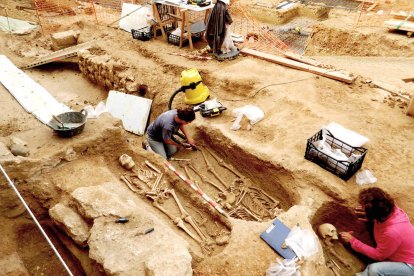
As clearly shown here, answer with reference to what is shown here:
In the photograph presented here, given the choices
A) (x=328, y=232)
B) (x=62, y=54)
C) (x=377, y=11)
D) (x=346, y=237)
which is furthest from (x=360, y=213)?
(x=377, y=11)

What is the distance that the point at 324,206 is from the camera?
16.8ft

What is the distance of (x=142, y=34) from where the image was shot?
1050 cm

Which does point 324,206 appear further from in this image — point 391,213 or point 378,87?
point 378,87

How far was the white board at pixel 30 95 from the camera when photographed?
7.35 metres

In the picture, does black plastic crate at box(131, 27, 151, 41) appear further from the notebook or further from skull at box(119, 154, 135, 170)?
the notebook

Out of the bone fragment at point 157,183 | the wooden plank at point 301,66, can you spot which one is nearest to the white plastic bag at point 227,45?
the wooden plank at point 301,66

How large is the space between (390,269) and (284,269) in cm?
132

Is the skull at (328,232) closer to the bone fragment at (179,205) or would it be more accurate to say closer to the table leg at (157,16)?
the bone fragment at (179,205)

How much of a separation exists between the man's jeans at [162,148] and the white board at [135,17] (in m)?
6.10

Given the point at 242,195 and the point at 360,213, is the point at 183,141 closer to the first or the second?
the point at 242,195

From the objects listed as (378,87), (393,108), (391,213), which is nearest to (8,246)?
(391,213)

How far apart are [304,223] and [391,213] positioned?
1.09 metres

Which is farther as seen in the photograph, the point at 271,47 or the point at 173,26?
the point at 173,26

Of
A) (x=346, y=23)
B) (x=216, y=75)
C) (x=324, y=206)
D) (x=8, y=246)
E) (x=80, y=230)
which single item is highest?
(x=346, y=23)
